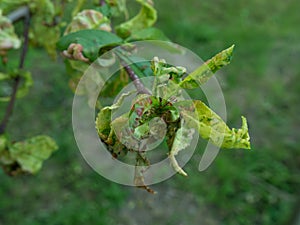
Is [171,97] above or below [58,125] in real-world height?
above

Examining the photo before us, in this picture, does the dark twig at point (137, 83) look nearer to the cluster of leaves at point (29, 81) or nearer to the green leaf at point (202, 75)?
the green leaf at point (202, 75)

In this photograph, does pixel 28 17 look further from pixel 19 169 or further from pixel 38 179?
pixel 38 179

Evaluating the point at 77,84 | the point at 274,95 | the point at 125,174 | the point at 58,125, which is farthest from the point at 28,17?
the point at 274,95

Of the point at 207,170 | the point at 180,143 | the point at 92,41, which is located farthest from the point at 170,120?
the point at 207,170

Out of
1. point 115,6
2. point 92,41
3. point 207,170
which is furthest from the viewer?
point 207,170

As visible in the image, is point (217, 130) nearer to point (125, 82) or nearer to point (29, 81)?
point (125, 82)

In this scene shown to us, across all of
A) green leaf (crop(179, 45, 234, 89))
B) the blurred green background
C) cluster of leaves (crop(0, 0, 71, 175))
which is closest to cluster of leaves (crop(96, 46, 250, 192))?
green leaf (crop(179, 45, 234, 89))
